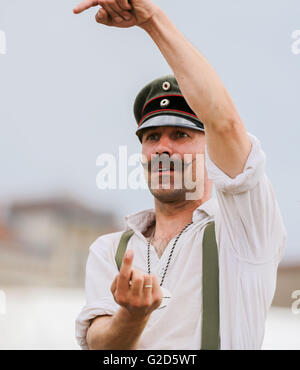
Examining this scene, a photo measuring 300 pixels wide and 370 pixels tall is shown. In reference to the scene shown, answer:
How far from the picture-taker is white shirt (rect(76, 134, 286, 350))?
1.31 m

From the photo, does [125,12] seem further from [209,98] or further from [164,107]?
[164,107]

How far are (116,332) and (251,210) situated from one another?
0.48 metres

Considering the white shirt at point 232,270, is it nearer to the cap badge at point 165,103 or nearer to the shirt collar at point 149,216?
the shirt collar at point 149,216

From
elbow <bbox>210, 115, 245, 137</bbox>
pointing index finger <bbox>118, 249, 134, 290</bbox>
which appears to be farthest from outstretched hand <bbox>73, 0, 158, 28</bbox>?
pointing index finger <bbox>118, 249, 134, 290</bbox>

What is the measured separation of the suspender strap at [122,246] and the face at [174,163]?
18 cm

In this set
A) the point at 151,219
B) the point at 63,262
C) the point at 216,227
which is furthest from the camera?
the point at 63,262

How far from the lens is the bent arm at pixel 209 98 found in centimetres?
123

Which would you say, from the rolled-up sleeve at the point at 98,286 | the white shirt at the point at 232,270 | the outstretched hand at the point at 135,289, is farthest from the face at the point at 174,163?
the outstretched hand at the point at 135,289

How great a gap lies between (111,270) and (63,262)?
3.67m

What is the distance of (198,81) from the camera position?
123 cm

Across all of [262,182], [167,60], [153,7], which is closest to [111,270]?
[262,182]

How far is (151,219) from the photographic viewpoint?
5.79ft

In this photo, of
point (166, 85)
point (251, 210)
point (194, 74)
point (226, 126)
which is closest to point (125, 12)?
point (194, 74)
